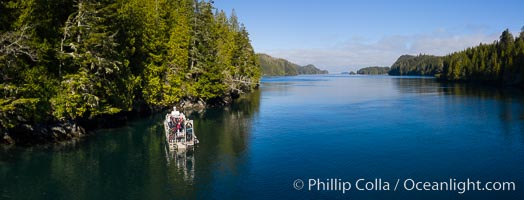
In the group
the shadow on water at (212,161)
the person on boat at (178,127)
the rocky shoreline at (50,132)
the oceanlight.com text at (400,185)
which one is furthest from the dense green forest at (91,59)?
the oceanlight.com text at (400,185)

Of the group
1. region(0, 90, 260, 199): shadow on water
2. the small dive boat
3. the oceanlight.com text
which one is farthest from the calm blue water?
the small dive boat

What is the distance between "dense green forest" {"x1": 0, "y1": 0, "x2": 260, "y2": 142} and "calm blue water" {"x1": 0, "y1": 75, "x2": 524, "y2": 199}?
11.5ft

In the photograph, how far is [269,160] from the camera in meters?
30.2

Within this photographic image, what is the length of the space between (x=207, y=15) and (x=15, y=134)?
133ft

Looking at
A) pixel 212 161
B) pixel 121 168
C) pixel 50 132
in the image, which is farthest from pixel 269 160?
pixel 50 132

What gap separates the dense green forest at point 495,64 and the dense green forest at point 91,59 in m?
99.7

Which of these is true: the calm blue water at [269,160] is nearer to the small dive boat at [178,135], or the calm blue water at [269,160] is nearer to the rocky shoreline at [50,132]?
the small dive boat at [178,135]

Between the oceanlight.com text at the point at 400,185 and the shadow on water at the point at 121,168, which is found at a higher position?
the shadow on water at the point at 121,168

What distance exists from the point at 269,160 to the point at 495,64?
127 metres

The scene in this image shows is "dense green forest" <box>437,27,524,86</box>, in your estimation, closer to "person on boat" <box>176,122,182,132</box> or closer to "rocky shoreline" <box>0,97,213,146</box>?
"person on boat" <box>176,122,182,132</box>

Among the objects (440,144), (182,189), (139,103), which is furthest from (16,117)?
(440,144)

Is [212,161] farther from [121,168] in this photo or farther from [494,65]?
[494,65]

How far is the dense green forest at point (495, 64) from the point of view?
117844 mm

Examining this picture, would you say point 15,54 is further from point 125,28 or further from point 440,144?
point 440,144
